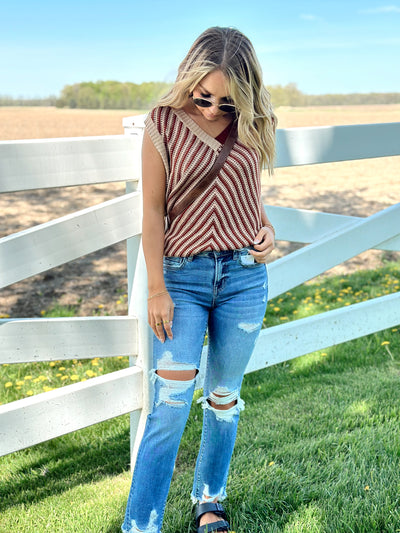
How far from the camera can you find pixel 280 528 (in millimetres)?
2324

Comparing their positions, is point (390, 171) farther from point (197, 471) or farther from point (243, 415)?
point (197, 471)

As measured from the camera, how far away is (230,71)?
192cm

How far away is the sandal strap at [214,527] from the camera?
7.52 feet

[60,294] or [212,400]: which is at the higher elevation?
[212,400]

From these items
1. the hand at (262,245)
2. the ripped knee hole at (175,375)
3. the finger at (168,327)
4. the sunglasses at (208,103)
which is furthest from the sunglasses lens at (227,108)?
the ripped knee hole at (175,375)

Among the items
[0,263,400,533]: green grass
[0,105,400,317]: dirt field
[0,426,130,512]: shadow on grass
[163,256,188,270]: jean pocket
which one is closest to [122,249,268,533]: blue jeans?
[163,256,188,270]: jean pocket

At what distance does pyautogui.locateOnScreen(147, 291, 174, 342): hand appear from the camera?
1.99m

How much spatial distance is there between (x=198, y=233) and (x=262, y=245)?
0.78 ft

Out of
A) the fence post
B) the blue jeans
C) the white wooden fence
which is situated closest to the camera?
the blue jeans

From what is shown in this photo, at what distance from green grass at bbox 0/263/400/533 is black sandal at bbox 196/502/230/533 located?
0.05m

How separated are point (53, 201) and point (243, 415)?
590 centimetres

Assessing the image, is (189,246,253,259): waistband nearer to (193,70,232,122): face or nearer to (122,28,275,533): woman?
(122,28,275,533): woman

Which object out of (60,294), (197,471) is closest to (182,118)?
(197,471)

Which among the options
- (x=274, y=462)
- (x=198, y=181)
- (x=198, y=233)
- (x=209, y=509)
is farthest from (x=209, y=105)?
(x=274, y=462)
